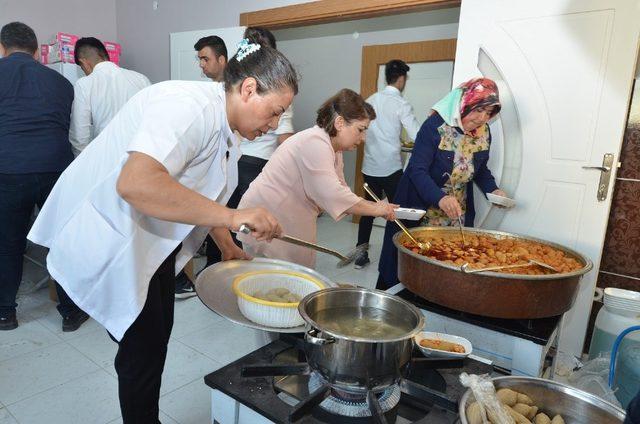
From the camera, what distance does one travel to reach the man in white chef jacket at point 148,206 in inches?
33.9

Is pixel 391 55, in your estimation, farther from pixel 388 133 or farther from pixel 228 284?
pixel 228 284

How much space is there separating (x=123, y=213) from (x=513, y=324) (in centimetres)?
93

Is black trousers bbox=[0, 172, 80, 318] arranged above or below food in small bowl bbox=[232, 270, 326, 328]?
below

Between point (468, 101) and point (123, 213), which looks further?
point (468, 101)

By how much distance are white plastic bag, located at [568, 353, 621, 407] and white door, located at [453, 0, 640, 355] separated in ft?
1.57

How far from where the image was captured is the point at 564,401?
2.43 ft

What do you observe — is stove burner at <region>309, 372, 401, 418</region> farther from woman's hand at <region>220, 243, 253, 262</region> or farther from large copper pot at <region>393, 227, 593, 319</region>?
woman's hand at <region>220, 243, 253, 262</region>

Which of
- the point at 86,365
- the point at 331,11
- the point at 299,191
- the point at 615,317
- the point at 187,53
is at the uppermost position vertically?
the point at 331,11

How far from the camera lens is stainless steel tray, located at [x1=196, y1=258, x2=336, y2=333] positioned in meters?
0.86

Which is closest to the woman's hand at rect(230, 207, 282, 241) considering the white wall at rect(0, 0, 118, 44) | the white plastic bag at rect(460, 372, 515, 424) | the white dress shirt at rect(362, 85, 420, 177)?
the white plastic bag at rect(460, 372, 515, 424)

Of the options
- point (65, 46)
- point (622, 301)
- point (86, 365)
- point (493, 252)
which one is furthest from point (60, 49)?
point (622, 301)

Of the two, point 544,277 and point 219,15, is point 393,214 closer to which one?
point 544,277

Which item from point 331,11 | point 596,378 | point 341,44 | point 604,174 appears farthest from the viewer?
point 341,44

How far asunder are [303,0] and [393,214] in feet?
7.41
